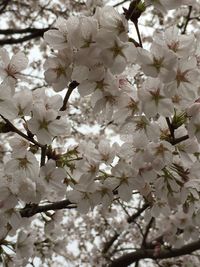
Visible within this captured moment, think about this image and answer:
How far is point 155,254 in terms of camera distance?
4195 mm

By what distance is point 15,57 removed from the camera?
6.84ft

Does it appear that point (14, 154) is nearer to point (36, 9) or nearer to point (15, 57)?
point (15, 57)

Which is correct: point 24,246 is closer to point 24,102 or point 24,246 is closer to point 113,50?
point 24,102

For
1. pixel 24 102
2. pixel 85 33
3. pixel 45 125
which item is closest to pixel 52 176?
pixel 45 125

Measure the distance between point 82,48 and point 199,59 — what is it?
57 centimetres

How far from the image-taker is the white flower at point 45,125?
1.95 m

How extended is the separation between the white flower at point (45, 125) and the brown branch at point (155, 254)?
2.41m

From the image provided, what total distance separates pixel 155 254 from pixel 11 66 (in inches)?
110

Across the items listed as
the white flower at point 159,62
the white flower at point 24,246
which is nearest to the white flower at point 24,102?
the white flower at point 159,62

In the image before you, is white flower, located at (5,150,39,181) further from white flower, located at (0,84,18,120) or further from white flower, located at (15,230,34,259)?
white flower, located at (15,230,34,259)

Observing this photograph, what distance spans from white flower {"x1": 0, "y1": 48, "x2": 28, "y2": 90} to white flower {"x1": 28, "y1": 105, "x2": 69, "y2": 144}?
0.22 m

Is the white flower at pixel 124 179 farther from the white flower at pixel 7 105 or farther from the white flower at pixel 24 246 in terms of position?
the white flower at pixel 24 246

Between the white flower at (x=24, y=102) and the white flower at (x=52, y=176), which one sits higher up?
the white flower at (x=24, y=102)

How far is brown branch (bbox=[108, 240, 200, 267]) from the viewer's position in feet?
13.1
